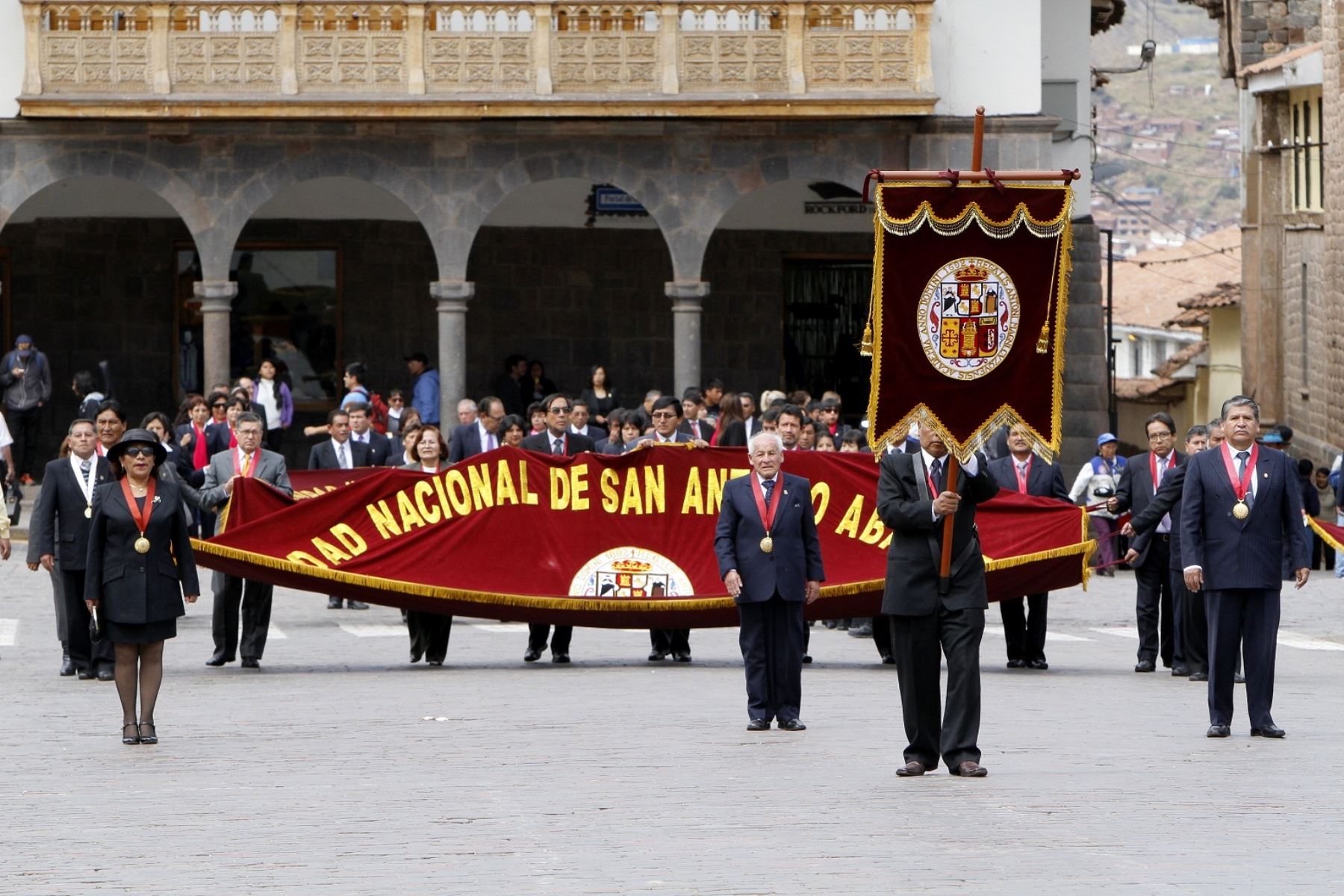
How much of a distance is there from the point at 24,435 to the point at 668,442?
1411 centimetres

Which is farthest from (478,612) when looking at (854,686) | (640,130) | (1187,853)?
(640,130)

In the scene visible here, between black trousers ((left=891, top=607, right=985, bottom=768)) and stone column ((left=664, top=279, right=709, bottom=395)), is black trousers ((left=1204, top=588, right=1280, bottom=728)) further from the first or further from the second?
stone column ((left=664, top=279, right=709, bottom=395))

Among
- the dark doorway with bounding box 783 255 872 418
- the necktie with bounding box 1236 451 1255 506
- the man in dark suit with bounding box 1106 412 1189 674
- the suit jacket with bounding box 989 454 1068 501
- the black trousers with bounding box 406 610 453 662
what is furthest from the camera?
the dark doorway with bounding box 783 255 872 418

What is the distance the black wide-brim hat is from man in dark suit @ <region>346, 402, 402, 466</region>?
7.51m

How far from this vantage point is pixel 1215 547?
13.3 m

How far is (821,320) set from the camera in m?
34.9

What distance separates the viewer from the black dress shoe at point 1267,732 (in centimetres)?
1301

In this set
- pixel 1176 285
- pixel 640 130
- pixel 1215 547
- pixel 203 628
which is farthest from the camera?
pixel 1176 285

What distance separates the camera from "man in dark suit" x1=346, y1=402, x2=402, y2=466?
2125 cm

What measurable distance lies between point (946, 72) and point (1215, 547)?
1804 cm

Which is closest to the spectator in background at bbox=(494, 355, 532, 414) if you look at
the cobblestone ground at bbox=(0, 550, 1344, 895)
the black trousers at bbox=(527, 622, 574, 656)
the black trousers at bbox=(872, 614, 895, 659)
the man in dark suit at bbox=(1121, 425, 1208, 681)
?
the cobblestone ground at bbox=(0, 550, 1344, 895)

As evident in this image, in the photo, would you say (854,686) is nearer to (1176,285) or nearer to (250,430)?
(250,430)

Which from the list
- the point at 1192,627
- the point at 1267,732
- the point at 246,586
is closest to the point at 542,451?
the point at 246,586

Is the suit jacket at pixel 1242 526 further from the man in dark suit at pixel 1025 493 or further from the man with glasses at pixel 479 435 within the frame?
the man with glasses at pixel 479 435
